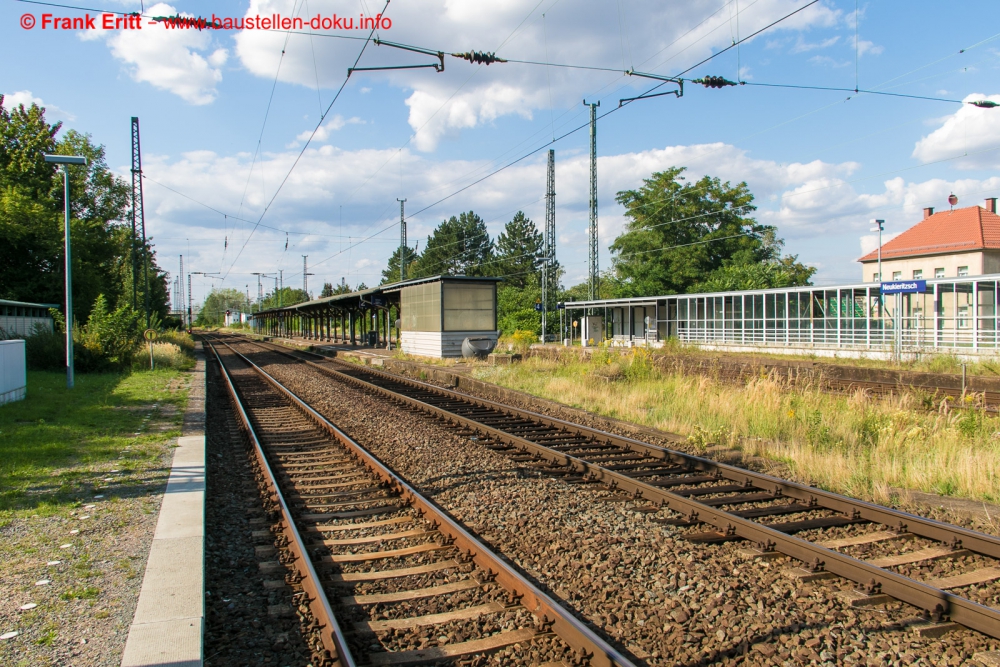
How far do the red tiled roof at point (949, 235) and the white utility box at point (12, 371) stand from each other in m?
49.0

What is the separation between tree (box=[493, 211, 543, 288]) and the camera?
72.1 meters

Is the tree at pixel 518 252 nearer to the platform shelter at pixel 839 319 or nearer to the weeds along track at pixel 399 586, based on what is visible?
the platform shelter at pixel 839 319

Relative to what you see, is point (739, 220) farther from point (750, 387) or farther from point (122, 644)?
point (122, 644)

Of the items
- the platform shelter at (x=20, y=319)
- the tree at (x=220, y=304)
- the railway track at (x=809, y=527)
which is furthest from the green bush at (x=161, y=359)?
the tree at (x=220, y=304)

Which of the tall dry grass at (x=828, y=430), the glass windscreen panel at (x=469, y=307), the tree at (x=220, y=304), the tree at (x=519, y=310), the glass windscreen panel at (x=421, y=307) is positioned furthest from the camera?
the tree at (x=220, y=304)

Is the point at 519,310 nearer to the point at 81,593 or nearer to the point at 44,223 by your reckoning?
the point at 44,223

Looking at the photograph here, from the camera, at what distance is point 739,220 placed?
58.1 metres

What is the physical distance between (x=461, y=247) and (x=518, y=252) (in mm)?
8511

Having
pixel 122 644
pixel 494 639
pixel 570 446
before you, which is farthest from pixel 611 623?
pixel 570 446

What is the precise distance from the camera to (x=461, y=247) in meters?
79.6

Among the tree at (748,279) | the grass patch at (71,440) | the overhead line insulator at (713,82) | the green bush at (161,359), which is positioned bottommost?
the grass patch at (71,440)

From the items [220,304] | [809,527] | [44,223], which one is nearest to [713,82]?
[809,527]

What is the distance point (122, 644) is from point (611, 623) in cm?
270

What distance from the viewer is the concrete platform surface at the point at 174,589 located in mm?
3256
